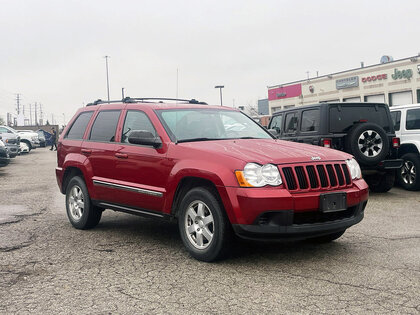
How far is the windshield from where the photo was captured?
18.2ft

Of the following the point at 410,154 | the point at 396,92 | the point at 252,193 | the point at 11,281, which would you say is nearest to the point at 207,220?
the point at 252,193

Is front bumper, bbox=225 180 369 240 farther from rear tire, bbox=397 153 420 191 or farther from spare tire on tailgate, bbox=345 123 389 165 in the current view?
rear tire, bbox=397 153 420 191

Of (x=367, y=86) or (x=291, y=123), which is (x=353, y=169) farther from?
(x=367, y=86)

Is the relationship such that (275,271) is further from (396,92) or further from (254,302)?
(396,92)

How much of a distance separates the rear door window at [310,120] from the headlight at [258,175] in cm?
532

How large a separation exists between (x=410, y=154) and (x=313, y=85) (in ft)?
111

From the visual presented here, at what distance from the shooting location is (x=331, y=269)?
455 centimetres

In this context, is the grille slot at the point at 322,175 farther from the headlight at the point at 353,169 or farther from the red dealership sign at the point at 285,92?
the red dealership sign at the point at 285,92

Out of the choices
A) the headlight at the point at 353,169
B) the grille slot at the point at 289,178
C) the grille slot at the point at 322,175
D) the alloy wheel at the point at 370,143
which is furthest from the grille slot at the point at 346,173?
the alloy wheel at the point at 370,143

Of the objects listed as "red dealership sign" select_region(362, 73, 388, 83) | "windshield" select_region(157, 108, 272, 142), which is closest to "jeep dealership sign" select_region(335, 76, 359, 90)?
"red dealership sign" select_region(362, 73, 388, 83)

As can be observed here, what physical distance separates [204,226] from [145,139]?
1203 mm

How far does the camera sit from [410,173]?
10188 millimetres

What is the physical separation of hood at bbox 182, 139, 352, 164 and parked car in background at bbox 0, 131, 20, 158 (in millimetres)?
18803

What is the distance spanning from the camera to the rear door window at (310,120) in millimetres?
9703
